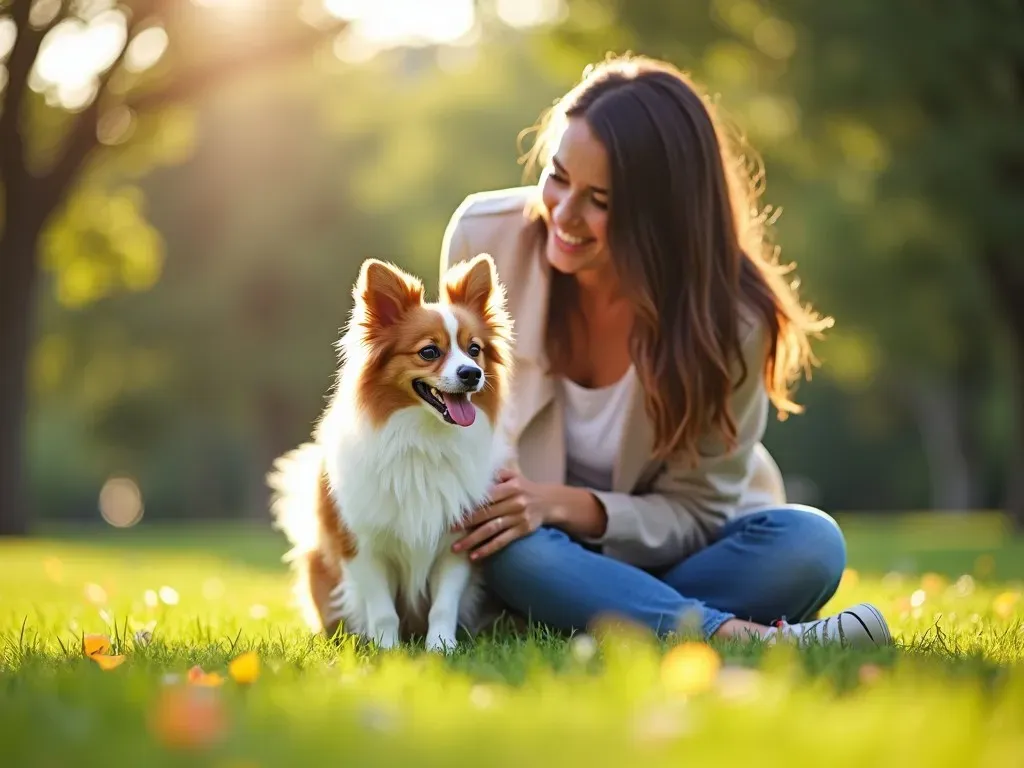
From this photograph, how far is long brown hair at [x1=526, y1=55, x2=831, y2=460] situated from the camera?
4125mm

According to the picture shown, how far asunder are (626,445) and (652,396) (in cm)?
25

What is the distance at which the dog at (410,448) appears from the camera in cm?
399

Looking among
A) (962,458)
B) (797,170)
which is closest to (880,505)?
(962,458)

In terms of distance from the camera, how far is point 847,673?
9.34ft

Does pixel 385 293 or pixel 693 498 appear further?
pixel 693 498

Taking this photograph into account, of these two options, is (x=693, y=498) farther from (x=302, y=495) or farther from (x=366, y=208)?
(x=366, y=208)

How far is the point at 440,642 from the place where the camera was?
3.87 meters

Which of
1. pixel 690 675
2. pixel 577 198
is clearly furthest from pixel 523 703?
pixel 577 198


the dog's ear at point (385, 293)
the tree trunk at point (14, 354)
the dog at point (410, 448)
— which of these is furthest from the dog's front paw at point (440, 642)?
the tree trunk at point (14, 354)

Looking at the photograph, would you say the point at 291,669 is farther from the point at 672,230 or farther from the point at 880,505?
the point at 880,505

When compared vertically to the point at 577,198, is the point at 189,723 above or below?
below

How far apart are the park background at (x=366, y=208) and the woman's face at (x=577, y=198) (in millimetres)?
2013

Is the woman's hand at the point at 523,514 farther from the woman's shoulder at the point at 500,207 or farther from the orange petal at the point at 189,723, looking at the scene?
the orange petal at the point at 189,723

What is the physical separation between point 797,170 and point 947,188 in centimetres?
579
